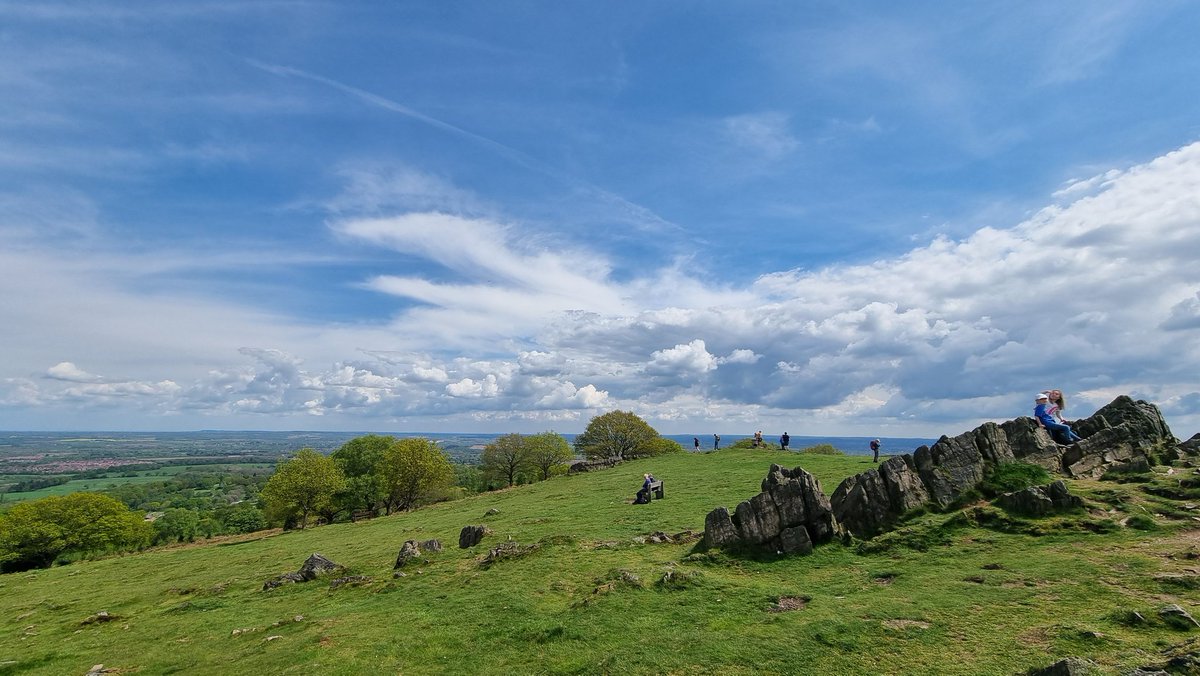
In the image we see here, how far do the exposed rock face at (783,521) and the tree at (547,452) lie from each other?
238 ft

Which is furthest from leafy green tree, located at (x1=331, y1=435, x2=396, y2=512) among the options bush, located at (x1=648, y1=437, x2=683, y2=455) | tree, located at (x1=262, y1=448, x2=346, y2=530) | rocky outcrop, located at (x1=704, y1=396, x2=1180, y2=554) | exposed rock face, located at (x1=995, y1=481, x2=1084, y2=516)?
exposed rock face, located at (x1=995, y1=481, x2=1084, y2=516)

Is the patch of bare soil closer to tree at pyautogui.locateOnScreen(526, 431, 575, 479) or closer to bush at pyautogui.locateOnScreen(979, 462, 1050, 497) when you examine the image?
bush at pyautogui.locateOnScreen(979, 462, 1050, 497)

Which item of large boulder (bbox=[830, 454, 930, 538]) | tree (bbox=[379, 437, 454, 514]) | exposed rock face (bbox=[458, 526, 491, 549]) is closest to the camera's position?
large boulder (bbox=[830, 454, 930, 538])

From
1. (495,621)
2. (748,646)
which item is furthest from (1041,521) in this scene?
(495,621)

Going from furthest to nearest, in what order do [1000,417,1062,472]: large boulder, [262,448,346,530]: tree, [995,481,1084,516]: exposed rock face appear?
[262,448,346,530]: tree < [1000,417,1062,472]: large boulder < [995,481,1084,516]: exposed rock face

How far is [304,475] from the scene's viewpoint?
6500 cm

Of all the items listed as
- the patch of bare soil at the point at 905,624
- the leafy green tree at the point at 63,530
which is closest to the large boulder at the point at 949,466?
the patch of bare soil at the point at 905,624

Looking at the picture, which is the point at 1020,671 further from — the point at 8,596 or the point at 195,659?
the point at 8,596

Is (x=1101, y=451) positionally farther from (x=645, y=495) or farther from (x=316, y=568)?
(x=316, y=568)

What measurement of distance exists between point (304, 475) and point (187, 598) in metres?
38.8

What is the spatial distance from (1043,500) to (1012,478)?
239 centimetres

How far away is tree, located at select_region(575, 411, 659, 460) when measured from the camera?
94750 millimetres

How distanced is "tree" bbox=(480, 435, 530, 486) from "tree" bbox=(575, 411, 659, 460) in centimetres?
1104

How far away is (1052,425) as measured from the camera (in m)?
27.1
